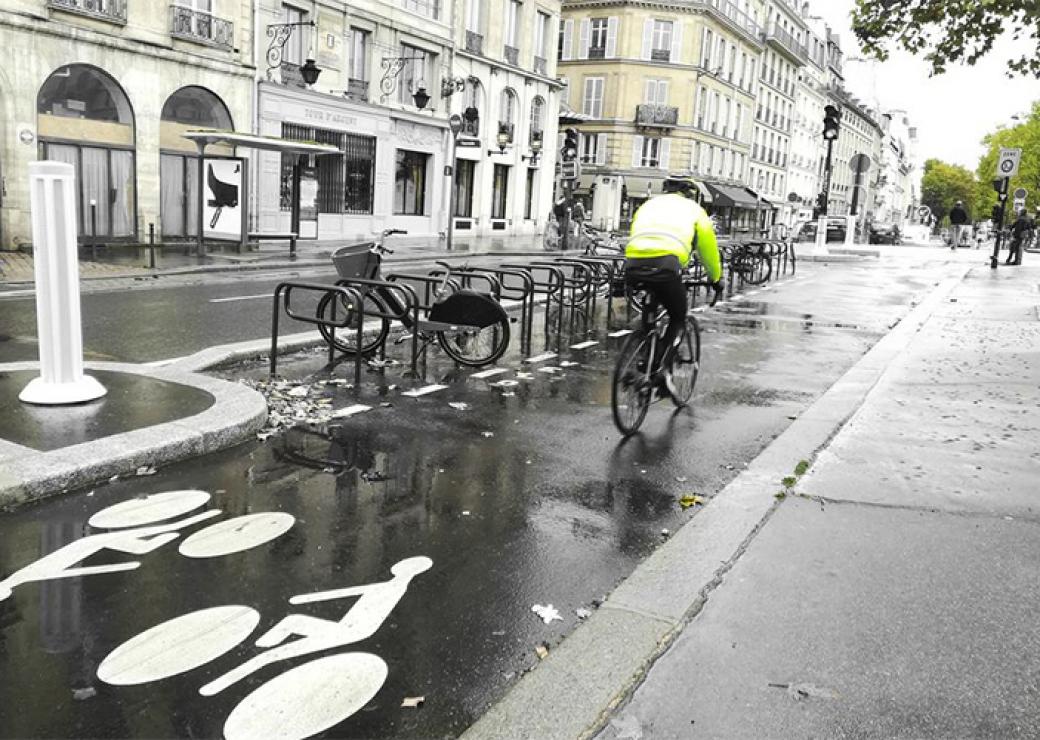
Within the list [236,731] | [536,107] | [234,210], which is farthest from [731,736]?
[536,107]

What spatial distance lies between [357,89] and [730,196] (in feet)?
109

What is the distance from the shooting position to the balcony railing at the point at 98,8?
18.8 meters

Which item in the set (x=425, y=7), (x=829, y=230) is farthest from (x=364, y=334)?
(x=829, y=230)

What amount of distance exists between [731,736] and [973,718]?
0.80m

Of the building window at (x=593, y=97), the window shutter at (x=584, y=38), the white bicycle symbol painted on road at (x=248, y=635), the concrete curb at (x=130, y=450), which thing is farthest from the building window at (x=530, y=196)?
the white bicycle symbol painted on road at (x=248, y=635)

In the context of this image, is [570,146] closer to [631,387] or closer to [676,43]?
[631,387]

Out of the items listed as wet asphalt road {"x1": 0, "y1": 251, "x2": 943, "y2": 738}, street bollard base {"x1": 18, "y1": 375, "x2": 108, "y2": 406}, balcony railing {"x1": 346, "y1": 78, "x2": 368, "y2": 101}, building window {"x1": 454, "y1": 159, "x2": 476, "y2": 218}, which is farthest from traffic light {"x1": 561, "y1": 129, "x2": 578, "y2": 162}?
street bollard base {"x1": 18, "y1": 375, "x2": 108, "y2": 406}

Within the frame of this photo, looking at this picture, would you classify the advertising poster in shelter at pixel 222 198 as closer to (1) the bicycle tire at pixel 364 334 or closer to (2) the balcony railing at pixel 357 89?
(2) the balcony railing at pixel 357 89

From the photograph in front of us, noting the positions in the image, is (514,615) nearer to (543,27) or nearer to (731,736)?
(731,736)

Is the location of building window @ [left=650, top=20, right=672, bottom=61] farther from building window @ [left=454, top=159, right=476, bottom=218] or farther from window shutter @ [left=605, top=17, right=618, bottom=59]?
building window @ [left=454, top=159, right=476, bottom=218]

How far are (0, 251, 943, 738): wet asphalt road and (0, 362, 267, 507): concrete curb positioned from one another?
110 millimetres

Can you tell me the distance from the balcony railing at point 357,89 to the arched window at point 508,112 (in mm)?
8314

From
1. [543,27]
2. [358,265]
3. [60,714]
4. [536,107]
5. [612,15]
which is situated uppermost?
[612,15]

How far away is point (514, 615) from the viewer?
139 inches
